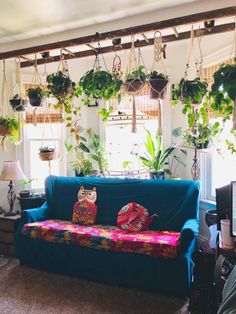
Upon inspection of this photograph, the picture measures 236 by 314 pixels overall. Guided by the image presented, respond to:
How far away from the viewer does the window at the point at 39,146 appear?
13.9ft

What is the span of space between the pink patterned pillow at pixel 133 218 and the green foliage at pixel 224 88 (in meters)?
1.47

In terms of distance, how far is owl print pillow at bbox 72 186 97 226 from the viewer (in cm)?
343

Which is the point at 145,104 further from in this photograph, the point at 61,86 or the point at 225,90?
the point at 225,90

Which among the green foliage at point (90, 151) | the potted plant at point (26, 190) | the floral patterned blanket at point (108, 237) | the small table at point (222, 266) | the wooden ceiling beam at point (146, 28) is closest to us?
the small table at point (222, 266)

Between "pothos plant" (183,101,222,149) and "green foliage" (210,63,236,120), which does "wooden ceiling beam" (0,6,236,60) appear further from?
"pothos plant" (183,101,222,149)

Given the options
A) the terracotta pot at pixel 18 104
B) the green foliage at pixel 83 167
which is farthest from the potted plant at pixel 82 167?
the terracotta pot at pixel 18 104

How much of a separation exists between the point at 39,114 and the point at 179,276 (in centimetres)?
296

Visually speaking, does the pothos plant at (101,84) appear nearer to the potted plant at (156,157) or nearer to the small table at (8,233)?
the potted plant at (156,157)

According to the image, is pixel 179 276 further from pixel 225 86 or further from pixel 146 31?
pixel 146 31

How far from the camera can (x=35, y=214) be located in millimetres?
3514

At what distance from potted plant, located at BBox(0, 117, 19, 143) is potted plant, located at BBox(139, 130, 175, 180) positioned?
5.49 feet

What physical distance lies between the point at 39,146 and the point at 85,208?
4.60ft

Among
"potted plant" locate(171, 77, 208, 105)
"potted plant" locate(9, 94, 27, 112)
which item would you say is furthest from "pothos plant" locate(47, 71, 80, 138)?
"potted plant" locate(171, 77, 208, 105)

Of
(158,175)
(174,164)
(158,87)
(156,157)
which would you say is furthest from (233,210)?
(174,164)
